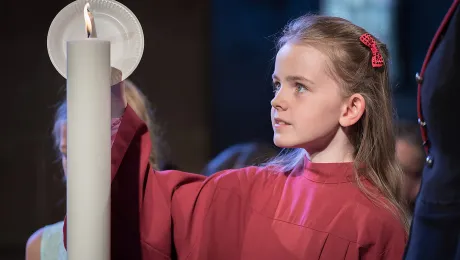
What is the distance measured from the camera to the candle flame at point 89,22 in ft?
2.74

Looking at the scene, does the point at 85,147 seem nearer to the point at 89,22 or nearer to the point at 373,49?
the point at 89,22

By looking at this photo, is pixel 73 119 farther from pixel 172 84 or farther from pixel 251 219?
pixel 172 84

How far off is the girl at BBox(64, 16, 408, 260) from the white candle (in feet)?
1.06

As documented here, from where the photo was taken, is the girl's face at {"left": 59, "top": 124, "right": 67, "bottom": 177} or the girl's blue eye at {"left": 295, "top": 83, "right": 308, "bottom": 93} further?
the girl's face at {"left": 59, "top": 124, "right": 67, "bottom": 177}

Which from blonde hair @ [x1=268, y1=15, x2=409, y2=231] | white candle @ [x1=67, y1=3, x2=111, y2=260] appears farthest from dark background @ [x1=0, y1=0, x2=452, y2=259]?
white candle @ [x1=67, y1=3, x2=111, y2=260]

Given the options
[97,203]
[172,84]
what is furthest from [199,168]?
[97,203]

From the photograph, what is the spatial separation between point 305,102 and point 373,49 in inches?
7.4

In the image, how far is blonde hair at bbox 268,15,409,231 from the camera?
4.24 feet

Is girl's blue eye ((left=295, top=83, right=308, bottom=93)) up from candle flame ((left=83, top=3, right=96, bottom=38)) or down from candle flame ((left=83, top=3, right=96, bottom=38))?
down

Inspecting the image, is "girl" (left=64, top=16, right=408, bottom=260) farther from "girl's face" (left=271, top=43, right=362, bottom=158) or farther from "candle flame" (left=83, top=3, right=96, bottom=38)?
"candle flame" (left=83, top=3, right=96, bottom=38)

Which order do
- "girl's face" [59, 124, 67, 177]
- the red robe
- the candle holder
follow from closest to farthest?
the candle holder
the red robe
"girl's face" [59, 124, 67, 177]

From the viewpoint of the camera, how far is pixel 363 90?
1325 millimetres

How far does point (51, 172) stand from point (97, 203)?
206cm

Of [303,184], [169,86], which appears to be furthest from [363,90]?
[169,86]
